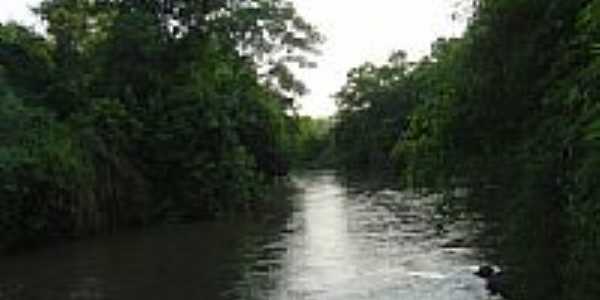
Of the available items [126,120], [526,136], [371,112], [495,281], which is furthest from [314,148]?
[526,136]

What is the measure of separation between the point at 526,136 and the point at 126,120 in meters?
32.7

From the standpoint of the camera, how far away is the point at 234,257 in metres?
31.8

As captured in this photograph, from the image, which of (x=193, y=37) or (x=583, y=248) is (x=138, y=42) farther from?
(x=583, y=248)

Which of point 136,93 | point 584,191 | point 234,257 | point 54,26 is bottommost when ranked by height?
point 234,257

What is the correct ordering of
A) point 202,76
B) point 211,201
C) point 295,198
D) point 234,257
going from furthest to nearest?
point 295,198, point 202,76, point 211,201, point 234,257

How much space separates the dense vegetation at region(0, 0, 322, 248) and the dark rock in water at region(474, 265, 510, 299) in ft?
57.7

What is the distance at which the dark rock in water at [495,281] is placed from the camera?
74.6 ft

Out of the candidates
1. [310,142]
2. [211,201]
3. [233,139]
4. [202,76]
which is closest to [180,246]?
[211,201]

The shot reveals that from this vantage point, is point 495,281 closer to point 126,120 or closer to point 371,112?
point 126,120

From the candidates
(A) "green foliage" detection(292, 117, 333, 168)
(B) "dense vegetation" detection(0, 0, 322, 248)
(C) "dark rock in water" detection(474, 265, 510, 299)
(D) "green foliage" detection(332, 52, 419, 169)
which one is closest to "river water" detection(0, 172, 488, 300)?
(C) "dark rock in water" detection(474, 265, 510, 299)

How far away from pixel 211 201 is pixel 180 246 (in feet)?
35.9

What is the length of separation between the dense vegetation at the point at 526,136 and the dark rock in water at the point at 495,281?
4.99 metres

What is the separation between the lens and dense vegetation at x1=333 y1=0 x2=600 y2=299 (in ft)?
38.0

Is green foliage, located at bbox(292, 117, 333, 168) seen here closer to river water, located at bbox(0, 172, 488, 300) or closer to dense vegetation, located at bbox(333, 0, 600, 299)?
river water, located at bbox(0, 172, 488, 300)
